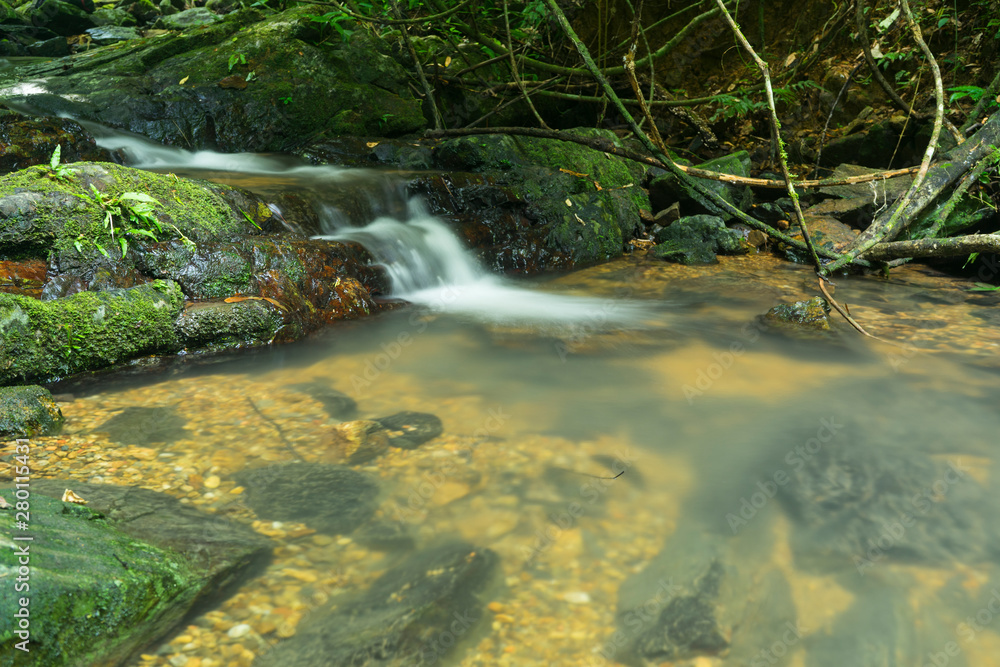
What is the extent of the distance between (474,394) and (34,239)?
3073 mm

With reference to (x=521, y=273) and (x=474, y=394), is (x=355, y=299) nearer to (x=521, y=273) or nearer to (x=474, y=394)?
(x=474, y=394)

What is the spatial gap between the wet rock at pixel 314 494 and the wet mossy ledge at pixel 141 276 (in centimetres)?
177

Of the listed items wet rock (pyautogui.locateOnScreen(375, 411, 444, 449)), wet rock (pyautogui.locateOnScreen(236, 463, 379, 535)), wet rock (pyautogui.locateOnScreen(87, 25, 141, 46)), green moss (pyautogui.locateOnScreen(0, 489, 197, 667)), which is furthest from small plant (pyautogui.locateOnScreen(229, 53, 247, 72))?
green moss (pyautogui.locateOnScreen(0, 489, 197, 667))

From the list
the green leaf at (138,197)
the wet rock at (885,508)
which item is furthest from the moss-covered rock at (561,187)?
the wet rock at (885,508)

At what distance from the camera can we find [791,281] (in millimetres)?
6613

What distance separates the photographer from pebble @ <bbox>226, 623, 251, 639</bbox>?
191 cm

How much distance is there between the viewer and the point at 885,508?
2.71 m

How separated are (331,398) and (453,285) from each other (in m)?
2.83

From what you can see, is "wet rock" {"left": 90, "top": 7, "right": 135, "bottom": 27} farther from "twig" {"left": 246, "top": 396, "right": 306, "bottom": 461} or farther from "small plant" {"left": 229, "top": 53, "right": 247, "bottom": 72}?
"twig" {"left": 246, "top": 396, "right": 306, "bottom": 461}

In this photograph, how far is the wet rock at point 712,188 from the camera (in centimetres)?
848

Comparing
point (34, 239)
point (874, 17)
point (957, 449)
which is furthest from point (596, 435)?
point (874, 17)

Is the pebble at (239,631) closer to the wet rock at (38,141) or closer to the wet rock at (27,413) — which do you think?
the wet rock at (27,413)

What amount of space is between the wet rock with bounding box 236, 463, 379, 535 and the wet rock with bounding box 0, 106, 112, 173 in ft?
17.7

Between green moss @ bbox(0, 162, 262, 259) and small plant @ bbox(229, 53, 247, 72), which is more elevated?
small plant @ bbox(229, 53, 247, 72)
